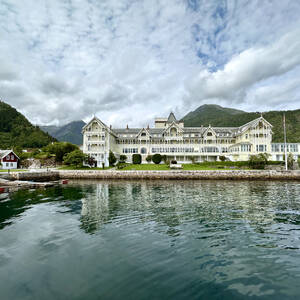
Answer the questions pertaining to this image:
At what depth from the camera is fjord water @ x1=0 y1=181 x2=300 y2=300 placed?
21.7 ft

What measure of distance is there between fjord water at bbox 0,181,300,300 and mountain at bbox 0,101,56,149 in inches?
4705

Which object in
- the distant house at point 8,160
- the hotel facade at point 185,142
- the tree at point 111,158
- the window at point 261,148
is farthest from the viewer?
the window at point 261,148

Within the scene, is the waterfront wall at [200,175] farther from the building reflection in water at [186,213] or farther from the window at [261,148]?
the building reflection in water at [186,213]

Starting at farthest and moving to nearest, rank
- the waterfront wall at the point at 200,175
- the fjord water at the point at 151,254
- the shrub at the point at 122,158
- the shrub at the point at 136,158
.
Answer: the shrub at the point at 122,158, the shrub at the point at 136,158, the waterfront wall at the point at 200,175, the fjord water at the point at 151,254

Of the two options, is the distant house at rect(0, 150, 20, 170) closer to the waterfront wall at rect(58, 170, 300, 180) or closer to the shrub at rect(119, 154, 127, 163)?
the waterfront wall at rect(58, 170, 300, 180)

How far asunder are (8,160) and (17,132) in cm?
8733

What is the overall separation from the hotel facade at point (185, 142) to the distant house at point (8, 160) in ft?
74.1

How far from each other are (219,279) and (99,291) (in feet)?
14.4

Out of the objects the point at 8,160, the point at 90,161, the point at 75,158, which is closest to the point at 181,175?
the point at 90,161

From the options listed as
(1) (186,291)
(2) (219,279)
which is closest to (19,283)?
(1) (186,291)

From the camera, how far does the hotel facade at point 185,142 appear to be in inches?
2343

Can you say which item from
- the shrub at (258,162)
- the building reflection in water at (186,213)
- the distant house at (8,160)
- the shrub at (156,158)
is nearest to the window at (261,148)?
the shrub at (258,162)

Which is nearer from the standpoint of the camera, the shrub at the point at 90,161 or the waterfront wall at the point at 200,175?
the waterfront wall at the point at 200,175

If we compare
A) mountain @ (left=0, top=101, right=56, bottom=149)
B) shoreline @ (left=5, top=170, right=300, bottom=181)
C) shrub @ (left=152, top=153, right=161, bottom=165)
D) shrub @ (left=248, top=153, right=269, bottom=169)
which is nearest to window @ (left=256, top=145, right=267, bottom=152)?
shrub @ (left=248, top=153, right=269, bottom=169)
